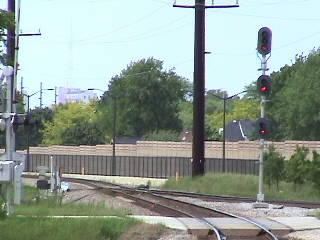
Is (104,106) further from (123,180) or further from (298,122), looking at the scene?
(123,180)

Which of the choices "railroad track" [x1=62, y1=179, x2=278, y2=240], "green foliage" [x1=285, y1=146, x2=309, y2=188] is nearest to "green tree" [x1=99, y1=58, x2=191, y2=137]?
"green foliage" [x1=285, y1=146, x2=309, y2=188]

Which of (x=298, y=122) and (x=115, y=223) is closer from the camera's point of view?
(x=115, y=223)

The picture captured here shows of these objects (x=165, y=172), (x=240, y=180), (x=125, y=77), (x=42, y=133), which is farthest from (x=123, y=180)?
(x=42, y=133)

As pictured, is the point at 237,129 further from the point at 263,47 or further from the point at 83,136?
the point at 263,47

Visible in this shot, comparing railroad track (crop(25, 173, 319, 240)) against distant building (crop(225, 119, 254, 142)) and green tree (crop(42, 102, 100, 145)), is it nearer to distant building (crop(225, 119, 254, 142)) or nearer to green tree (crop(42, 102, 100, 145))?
green tree (crop(42, 102, 100, 145))

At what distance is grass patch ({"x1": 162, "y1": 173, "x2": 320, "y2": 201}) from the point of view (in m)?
42.0

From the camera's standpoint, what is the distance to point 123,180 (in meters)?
68.4

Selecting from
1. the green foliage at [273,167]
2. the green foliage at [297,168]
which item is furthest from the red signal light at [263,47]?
the green foliage at [273,167]

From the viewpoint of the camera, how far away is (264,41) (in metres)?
30.6

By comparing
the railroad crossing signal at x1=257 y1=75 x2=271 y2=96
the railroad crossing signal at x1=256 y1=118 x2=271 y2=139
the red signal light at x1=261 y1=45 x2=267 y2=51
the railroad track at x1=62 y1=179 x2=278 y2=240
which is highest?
the red signal light at x1=261 y1=45 x2=267 y2=51

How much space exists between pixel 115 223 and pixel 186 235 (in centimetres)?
175

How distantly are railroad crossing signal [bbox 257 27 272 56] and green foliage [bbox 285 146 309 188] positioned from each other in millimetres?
12940

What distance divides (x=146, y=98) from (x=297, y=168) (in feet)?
253

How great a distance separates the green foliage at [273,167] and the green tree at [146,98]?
72.9 m
